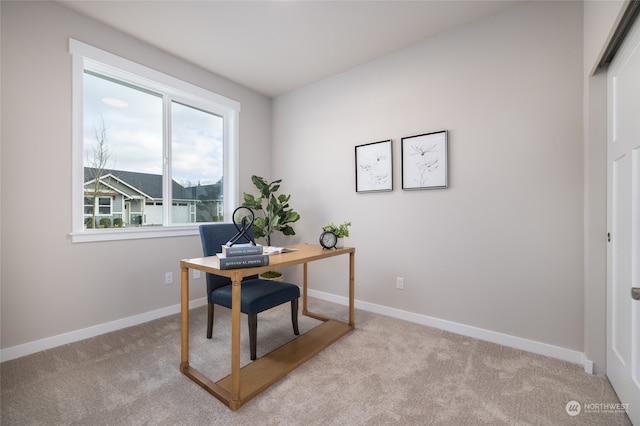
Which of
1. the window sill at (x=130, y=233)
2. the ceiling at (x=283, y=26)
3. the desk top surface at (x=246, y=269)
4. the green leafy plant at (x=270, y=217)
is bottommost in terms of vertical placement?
the desk top surface at (x=246, y=269)

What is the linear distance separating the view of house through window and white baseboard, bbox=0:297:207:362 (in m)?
0.88

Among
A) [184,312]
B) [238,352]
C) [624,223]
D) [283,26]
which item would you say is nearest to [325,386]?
[238,352]

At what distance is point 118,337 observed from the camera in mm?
2307

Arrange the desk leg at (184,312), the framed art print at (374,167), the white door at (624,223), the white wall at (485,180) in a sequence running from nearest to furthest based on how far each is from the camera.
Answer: the white door at (624,223)
the desk leg at (184,312)
the white wall at (485,180)
the framed art print at (374,167)

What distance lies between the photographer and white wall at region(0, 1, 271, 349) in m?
1.96

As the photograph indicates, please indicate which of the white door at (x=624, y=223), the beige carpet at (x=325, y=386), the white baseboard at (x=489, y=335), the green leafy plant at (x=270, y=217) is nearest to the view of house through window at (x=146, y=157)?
the green leafy plant at (x=270, y=217)

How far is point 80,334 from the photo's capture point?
2.25 m

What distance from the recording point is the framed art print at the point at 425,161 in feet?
8.16

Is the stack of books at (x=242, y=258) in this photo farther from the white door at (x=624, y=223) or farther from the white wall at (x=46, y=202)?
the white door at (x=624, y=223)

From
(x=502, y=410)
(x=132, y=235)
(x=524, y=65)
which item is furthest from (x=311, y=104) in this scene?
(x=502, y=410)

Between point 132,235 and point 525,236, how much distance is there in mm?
3439

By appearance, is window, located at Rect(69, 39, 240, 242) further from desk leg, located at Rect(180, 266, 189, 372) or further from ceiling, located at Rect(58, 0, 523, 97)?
desk leg, located at Rect(180, 266, 189, 372)

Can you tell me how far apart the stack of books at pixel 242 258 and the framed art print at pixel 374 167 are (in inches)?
66.0

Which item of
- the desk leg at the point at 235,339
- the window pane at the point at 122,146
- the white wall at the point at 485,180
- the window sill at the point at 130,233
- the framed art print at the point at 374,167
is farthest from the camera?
the framed art print at the point at 374,167
